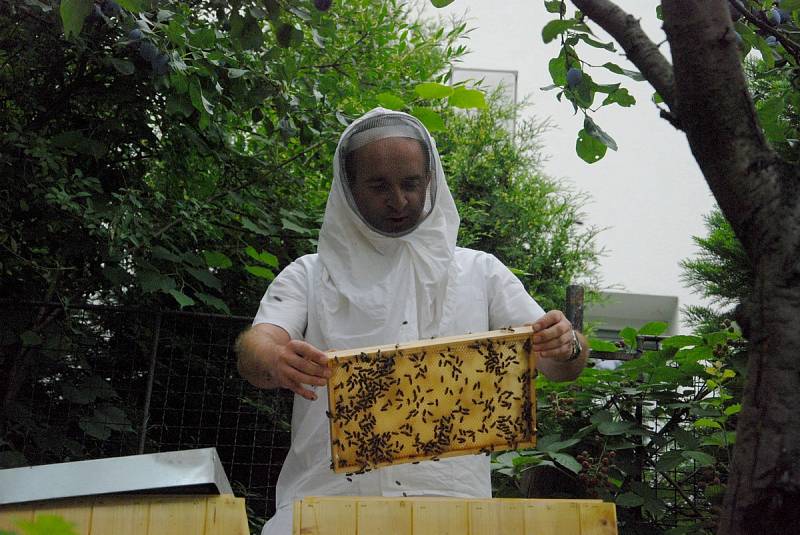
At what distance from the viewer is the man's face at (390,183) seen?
8.54 ft

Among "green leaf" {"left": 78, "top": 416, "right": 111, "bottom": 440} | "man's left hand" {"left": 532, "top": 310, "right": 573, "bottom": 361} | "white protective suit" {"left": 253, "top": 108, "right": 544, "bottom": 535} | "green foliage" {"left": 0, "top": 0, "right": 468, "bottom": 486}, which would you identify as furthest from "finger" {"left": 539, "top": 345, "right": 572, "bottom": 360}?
"green leaf" {"left": 78, "top": 416, "right": 111, "bottom": 440}

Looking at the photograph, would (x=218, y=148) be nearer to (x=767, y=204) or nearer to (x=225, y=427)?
(x=225, y=427)

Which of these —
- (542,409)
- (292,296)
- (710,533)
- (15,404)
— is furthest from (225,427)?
(710,533)

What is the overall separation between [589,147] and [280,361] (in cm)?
110

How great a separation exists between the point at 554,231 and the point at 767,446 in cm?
853

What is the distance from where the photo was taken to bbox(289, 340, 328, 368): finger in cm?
203

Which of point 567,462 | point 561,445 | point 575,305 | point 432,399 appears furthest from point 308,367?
point 575,305

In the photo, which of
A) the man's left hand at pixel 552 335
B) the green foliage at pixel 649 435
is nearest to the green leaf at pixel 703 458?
the green foliage at pixel 649 435

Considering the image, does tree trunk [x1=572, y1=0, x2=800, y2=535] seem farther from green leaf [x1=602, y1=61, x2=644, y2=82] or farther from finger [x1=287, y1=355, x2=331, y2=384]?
green leaf [x1=602, y1=61, x2=644, y2=82]

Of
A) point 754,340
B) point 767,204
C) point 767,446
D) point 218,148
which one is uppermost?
point 218,148

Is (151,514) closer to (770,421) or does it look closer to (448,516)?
(448,516)

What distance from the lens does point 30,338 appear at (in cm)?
385

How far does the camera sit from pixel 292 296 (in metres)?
2.58

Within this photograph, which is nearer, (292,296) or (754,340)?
(754,340)
